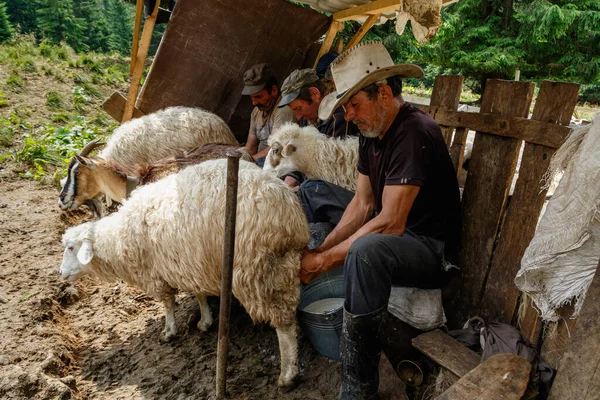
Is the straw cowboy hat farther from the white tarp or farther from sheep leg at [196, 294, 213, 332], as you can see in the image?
sheep leg at [196, 294, 213, 332]

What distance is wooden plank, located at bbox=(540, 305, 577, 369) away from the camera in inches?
72.0

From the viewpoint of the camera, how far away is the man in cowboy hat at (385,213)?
219 centimetres

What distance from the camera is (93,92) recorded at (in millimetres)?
11203

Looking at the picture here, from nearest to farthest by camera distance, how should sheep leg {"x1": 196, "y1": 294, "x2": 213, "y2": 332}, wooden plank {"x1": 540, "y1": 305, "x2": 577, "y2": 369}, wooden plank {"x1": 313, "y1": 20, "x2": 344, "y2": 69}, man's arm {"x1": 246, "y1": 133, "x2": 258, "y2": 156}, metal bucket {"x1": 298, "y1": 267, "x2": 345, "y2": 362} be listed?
wooden plank {"x1": 540, "y1": 305, "x2": 577, "y2": 369}
metal bucket {"x1": 298, "y1": 267, "x2": 345, "y2": 362}
sheep leg {"x1": 196, "y1": 294, "x2": 213, "y2": 332}
wooden plank {"x1": 313, "y1": 20, "x2": 344, "y2": 69}
man's arm {"x1": 246, "y1": 133, "x2": 258, "y2": 156}

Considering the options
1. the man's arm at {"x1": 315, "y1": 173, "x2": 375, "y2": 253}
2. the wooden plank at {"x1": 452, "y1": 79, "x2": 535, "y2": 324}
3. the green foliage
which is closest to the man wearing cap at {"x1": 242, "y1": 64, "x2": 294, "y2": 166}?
the man's arm at {"x1": 315, "y1": 173, "x2": 375, "y2": 253}

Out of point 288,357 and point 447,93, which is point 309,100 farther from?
point 288,357

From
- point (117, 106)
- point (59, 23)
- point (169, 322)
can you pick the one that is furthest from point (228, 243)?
point (59, 23)

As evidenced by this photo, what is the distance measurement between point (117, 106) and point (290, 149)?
313cm

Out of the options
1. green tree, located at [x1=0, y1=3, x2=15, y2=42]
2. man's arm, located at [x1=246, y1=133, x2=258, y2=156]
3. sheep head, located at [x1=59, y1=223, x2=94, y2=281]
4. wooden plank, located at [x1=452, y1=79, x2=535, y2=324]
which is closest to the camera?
wooden plank, located at [x1=452, y1=79, x2=535, y2=324]

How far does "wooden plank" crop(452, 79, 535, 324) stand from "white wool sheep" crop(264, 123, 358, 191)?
1250mm

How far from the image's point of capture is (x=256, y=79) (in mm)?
4703

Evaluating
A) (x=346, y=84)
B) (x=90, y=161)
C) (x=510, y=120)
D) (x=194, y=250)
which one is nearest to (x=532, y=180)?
(x=510, y=120)

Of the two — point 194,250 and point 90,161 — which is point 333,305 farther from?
point 90,161

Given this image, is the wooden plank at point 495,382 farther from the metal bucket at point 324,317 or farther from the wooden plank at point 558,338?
the metal bucket at point 324,317
